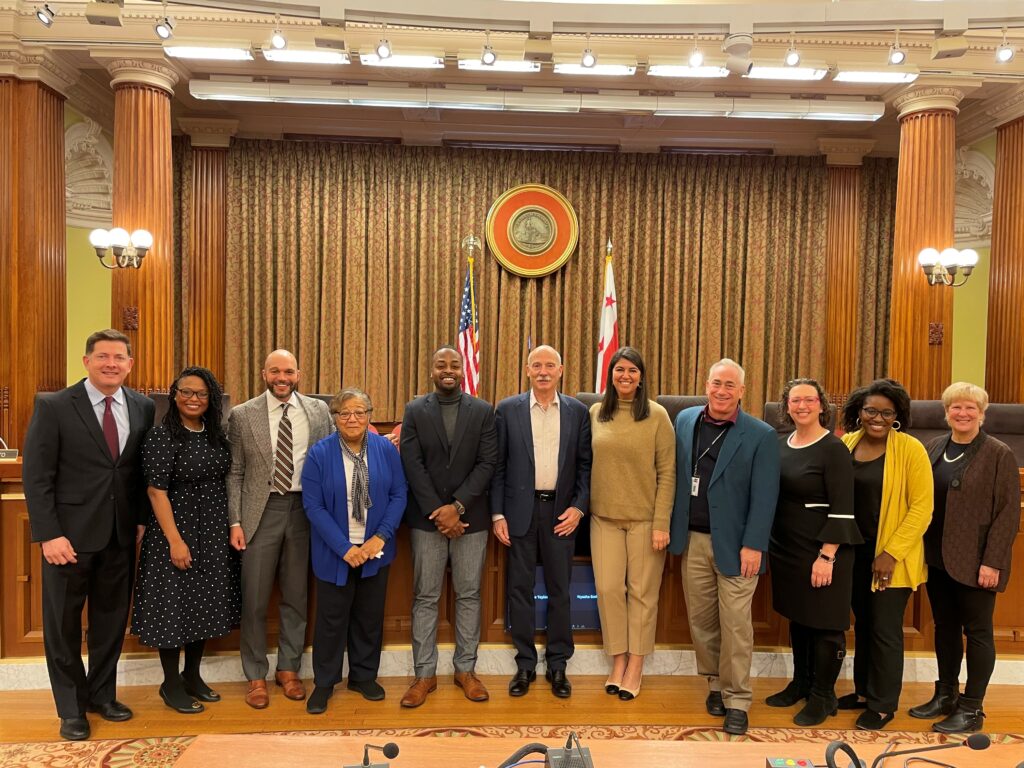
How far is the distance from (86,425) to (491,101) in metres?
5.37

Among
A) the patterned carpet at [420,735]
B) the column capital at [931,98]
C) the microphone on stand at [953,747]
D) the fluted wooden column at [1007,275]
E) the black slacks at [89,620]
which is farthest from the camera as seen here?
the fluted wooden column at [1007,275]

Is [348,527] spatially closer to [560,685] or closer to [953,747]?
[560,685]

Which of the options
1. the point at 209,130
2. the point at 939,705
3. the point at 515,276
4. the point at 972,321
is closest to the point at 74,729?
the point at 939,705

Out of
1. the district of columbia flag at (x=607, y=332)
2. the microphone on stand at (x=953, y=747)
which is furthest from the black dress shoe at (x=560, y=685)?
the district of columbia flag at (x=607, y=332)

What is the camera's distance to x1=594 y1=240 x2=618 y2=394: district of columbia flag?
8344 millimetres

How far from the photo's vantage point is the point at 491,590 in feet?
13.1

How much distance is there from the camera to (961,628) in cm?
347

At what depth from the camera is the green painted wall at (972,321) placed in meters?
9.10

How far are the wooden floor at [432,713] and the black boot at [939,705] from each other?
46mm

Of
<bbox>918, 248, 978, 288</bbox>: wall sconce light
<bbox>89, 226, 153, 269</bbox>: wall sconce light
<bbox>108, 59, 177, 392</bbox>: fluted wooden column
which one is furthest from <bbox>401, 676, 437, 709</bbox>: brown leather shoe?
<bbox>918, 248, 978, 288</bbox>: wall sconce light

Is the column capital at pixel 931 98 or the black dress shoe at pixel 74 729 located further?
the column capital at pixel 931 98

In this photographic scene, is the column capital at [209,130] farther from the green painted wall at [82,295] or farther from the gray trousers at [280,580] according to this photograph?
the gray trousers at [280,580]

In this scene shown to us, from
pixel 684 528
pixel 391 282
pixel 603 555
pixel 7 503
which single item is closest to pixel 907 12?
pixel 684 528

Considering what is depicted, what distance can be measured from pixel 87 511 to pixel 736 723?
301 cm
